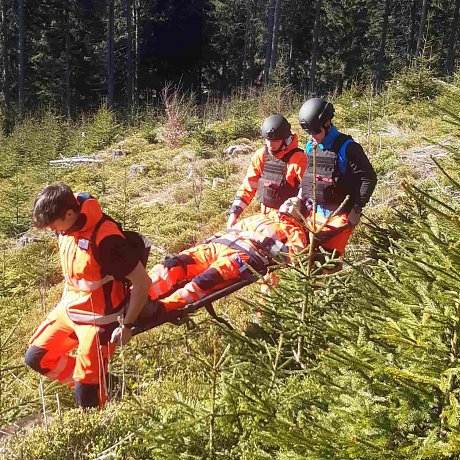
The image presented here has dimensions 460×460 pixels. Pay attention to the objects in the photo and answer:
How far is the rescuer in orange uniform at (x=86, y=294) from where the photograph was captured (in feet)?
11.2

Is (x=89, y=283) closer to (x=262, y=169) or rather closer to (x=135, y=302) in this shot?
(x=135, y=302)

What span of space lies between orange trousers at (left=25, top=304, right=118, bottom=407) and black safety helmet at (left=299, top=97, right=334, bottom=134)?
252cm

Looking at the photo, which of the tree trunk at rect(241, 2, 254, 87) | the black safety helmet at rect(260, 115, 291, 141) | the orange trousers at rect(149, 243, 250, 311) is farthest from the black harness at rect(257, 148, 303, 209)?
the tree trunk at rect(241, 2, 254, 87)

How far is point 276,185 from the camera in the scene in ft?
17.1

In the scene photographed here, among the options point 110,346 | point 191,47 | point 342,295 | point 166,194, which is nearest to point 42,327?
point 110,346

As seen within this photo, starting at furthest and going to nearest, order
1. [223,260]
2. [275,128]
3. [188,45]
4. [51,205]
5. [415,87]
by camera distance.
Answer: [188,45] < [415,87] < [275,128] < [223,260] < [51,205]

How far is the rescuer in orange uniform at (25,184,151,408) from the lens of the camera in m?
3.41

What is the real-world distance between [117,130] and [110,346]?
1385 cm

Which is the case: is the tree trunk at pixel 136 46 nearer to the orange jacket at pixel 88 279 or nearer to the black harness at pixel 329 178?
the black harness at pixel 329 178

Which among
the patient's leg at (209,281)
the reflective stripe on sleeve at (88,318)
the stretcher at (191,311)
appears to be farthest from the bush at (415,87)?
the reflective stripe on sleeve at (88,318)

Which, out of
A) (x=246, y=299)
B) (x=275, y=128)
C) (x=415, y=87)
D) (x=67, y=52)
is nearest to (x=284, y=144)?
(x=275, y=128)

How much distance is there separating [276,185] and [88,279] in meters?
2.38

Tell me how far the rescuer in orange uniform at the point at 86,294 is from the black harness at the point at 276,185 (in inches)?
79.9

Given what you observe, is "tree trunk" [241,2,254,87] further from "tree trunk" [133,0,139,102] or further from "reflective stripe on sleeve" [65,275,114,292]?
"reflective stripe on sleeve" [65,275,114,292]
